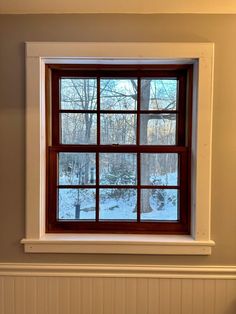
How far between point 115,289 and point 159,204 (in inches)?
24.0

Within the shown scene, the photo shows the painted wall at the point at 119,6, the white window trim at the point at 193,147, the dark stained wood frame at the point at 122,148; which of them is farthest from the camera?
the dark stained wood frame at the point at 122,148

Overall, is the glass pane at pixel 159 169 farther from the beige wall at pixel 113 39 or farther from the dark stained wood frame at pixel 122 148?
the beige wall at pixel 113 39

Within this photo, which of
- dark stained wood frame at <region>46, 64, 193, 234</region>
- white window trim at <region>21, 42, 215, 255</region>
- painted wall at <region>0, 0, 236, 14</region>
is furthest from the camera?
dark stained wood frame at <region>46, 64, 193, 234</region>

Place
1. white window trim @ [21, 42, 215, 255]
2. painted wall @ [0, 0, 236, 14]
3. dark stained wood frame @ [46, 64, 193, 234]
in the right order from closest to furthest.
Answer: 1. painted wall @ [0, 0, 236, 14]
2. white window trim @ [21, 42, 215, 255]
3. dark stained wood frame @ [46, 64, 193, 234]

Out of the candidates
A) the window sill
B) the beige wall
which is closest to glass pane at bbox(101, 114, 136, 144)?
the beige wall

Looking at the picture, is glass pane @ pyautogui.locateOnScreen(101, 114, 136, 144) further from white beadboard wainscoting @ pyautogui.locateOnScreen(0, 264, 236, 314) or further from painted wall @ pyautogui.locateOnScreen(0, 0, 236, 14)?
white beadboard wainscoting @ pyautogui.locateOnScreen(0, 264, 236, 314)

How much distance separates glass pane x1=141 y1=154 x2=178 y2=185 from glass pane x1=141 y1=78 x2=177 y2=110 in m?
0.33

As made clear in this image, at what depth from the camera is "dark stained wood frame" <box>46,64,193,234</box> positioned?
221 centimetres

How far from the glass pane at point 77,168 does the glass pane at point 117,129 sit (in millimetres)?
162

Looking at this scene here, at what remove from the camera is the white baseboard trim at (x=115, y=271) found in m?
2.11

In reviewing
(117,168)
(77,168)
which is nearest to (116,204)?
(117,168)

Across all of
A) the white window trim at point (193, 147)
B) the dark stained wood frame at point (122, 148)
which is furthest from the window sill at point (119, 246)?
the dark stained wood frame at point (122, 148)

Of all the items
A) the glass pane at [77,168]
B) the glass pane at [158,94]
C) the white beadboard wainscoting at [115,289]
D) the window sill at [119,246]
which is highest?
the glass pane at [158,94]

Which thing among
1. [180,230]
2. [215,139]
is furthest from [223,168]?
[180,230]
